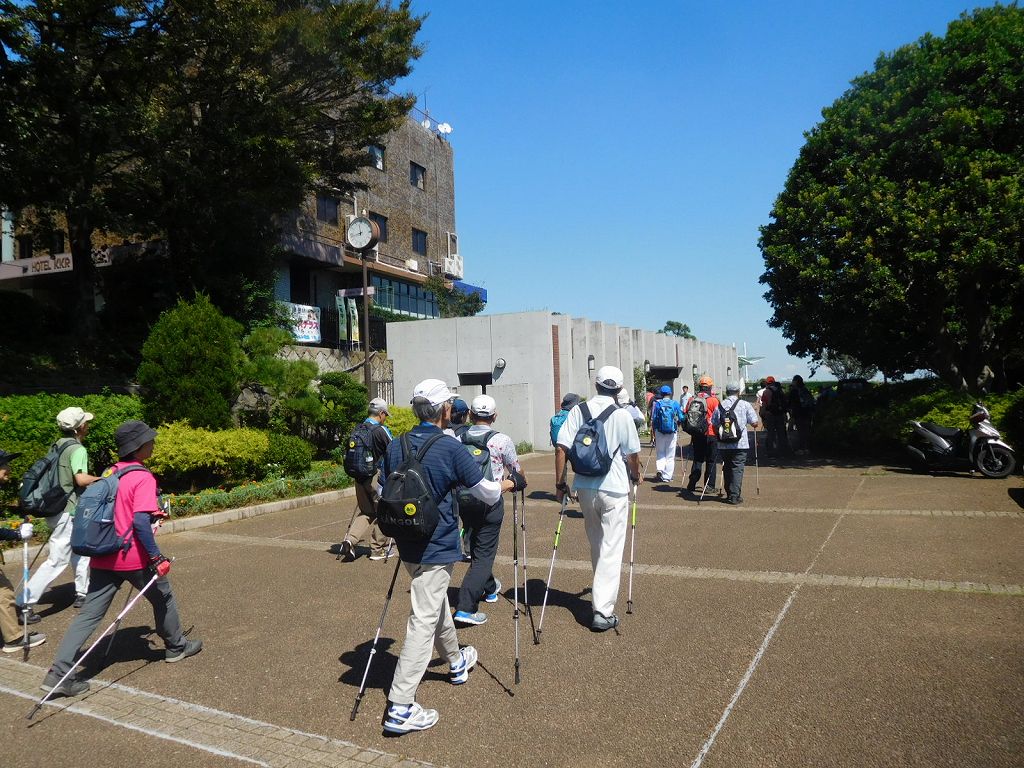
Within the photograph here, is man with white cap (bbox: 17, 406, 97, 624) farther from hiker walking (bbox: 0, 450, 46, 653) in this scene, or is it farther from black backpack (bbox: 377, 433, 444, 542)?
black backpack (bbox: 377, 433, 444, 542)

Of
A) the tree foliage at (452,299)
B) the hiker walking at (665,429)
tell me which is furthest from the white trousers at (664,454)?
the tree foliage at (452,299)

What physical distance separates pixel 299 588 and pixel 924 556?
6.03 metres

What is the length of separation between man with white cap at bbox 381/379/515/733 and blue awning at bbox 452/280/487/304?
30.3 meters

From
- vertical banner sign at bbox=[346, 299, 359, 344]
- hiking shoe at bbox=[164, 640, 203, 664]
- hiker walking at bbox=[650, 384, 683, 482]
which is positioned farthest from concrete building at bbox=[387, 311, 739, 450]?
hiking shoe at bbox=[164, 640, 203, 664]

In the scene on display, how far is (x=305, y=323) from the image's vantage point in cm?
2355

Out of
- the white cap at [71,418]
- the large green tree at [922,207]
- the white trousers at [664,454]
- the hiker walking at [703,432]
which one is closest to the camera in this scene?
the white cap at [71,418]

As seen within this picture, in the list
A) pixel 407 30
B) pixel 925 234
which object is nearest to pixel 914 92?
pixel 925 234

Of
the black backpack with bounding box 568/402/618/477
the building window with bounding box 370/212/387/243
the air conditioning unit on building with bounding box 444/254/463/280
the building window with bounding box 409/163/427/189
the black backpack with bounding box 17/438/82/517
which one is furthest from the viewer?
the air conditioning unit on building with bounding box 444/254/463/280

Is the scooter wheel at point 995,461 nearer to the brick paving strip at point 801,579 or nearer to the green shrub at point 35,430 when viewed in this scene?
the brick paving strip at point 801,579

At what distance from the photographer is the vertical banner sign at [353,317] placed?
27719 mm

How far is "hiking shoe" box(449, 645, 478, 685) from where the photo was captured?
4426 mm

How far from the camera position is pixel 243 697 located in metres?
4.38

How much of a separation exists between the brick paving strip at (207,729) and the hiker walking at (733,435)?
24.5 ft

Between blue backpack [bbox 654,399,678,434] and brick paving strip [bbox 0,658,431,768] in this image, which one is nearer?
brick paving strip [bbox 0,658,431,768]
